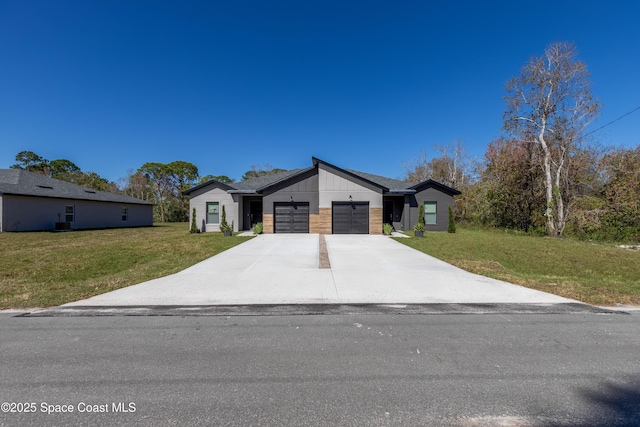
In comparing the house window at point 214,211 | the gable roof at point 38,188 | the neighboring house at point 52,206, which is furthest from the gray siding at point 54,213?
the house window at point 214,211

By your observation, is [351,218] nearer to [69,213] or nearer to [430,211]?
[430,211]

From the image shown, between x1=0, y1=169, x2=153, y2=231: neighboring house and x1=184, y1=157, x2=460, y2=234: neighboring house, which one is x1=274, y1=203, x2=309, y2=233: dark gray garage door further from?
x1=0, y1=169, x2=153, y2=231: neighboring house

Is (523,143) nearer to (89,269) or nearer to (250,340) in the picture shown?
(250,340)

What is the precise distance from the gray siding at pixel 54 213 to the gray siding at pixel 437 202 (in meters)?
26.6

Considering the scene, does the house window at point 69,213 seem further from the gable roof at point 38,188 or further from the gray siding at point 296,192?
the gray siding at point 296,192

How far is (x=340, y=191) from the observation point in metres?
17.3

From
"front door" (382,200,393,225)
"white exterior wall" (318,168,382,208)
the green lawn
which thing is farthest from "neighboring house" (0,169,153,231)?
the green lawn

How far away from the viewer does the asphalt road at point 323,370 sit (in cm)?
206

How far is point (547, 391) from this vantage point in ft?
7.66

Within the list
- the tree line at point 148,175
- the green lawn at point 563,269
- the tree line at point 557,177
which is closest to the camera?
the green lawn at point 563,269

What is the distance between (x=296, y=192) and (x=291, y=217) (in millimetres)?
1677

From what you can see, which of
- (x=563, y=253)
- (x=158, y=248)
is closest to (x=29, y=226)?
(x=158, y=248)

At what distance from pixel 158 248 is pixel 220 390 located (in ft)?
36.2

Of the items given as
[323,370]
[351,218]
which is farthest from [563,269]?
[351,218]
